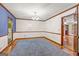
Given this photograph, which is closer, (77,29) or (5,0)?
(5,0)

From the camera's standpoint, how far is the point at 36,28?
14.0 metres

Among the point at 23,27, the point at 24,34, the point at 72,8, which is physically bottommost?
the point at 24,34

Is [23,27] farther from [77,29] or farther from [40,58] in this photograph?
[40,58]

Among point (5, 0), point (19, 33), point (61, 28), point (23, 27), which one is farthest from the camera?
point (23, 27)

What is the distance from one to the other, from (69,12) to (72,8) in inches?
17.1

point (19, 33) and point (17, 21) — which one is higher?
point (17, 21)

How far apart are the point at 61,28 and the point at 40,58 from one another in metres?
6.12

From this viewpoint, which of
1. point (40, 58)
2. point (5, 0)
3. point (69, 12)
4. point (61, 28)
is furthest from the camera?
point (61, 28)

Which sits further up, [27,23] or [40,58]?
[27,23]

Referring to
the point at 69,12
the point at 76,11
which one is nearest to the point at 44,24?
the point at 69,12

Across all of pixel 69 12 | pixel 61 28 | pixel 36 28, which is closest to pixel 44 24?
pixel 36 28

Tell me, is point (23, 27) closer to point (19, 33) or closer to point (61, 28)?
point (19, 33)

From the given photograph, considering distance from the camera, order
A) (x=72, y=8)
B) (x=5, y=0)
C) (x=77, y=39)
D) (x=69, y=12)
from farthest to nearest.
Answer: (x=69, y=12) → (x=72, y=8) → (x=77, y=39) → (x=5, y=0)

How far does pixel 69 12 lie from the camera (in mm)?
6445
